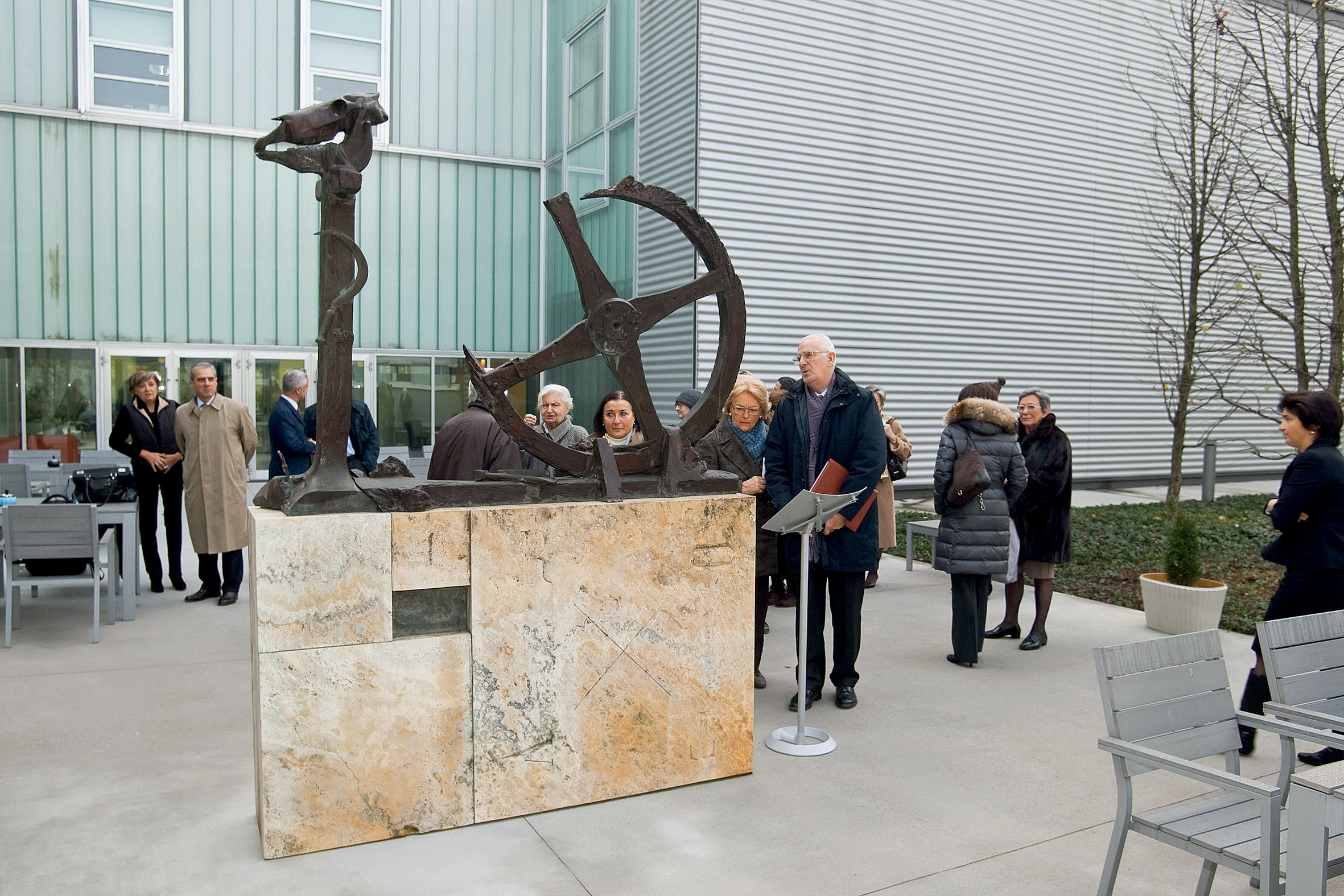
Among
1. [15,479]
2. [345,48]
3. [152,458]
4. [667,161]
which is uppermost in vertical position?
[345,48]

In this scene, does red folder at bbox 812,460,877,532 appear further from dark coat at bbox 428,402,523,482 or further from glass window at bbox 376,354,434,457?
glass window at bbox 376,354,434,457

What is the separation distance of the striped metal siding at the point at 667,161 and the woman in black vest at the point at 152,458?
6.54 metres

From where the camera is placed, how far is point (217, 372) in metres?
14.9

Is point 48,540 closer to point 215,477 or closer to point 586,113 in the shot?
point 215,477

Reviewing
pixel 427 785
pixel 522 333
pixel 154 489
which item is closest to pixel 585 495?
pixel 427 785

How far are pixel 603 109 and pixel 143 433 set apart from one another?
9.35 metres

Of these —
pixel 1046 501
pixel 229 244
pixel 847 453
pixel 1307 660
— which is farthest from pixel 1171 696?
pixel 229 244

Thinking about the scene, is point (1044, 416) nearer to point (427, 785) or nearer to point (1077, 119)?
point (427, 785)

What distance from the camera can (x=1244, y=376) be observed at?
57.1 ft

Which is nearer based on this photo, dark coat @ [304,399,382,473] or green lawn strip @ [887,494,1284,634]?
green lawn strip @ [887,494,1284,634]

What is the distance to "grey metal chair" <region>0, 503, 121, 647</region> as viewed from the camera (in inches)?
256

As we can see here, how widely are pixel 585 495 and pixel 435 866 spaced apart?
150 cm

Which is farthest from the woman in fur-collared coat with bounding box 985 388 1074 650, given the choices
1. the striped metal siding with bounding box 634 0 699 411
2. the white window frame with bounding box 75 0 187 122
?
the white window frame with bounding box 75 0 187 122

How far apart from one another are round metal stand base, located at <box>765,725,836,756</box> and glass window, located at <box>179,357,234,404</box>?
40.8 feet
